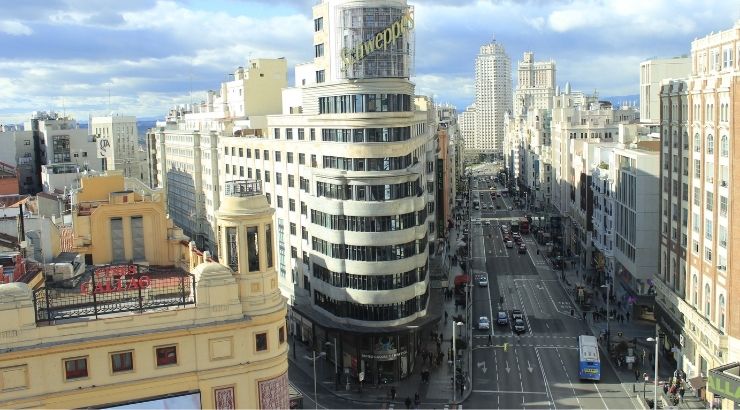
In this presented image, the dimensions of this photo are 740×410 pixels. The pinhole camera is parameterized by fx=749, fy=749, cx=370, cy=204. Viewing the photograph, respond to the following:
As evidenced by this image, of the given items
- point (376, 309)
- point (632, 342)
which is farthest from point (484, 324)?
point (376, 309)

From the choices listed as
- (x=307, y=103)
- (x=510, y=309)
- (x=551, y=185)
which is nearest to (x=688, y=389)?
(x=510, y=309)

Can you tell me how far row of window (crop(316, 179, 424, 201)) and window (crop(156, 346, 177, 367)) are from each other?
1506 inches

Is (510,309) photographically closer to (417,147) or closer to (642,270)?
(642,270)

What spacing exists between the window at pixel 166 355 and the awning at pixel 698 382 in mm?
47962

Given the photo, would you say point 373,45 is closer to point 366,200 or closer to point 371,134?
point 371,134

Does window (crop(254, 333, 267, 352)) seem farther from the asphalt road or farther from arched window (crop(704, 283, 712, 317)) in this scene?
arched window (crop(704, 283, 712, 317))

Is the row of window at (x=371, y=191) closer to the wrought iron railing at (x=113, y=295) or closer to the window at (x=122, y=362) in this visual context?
the wrought iron railing at (x=113, y=295)

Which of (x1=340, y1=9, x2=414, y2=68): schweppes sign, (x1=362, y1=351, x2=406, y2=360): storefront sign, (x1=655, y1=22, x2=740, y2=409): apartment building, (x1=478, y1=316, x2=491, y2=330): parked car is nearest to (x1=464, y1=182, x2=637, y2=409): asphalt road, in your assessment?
(x1=478, y1=316, x2=491, y2=330): parked car

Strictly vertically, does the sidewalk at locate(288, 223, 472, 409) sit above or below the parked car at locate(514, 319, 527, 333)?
below

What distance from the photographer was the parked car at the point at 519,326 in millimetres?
90562

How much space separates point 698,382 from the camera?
2566 inches

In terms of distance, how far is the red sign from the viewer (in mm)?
37688

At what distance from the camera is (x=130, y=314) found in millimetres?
36312

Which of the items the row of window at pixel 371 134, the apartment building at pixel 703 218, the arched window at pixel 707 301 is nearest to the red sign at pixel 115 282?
the row of window at pixel 371 134
